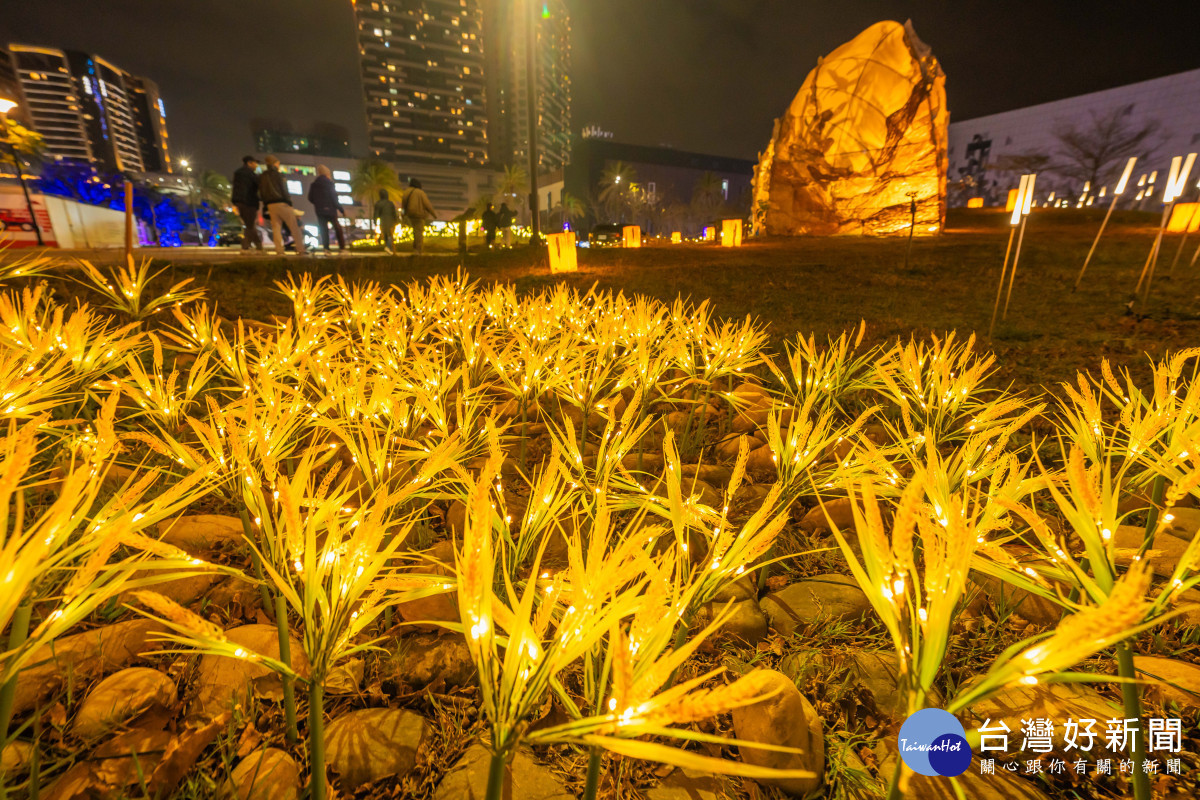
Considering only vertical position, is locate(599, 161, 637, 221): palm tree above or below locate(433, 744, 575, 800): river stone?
above

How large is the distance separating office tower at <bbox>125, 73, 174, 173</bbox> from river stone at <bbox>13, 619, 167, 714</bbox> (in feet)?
497

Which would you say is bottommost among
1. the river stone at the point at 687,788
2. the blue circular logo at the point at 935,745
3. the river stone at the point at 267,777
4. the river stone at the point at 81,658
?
the river stone at the point at 687,788

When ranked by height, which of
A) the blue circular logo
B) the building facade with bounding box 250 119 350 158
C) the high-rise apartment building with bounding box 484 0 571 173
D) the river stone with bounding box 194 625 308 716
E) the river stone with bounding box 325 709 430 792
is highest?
the high-rise apartment building with bounding box 484 0 571 173

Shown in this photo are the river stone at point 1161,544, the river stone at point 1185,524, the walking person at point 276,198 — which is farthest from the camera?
the walking person at point 276,198

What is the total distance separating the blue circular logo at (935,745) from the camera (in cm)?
68

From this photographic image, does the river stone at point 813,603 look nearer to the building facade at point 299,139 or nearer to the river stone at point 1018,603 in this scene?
the river stone at point 1018,603

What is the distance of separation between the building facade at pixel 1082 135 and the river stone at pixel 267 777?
34948 millimetres

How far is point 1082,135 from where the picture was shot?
34906 millimetres

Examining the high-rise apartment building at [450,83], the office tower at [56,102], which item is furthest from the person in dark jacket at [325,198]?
the office tower at [56,102]

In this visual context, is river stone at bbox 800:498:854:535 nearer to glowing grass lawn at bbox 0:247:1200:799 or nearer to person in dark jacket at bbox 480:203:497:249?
glowing grass lawn at bbox 0:247:1200:799

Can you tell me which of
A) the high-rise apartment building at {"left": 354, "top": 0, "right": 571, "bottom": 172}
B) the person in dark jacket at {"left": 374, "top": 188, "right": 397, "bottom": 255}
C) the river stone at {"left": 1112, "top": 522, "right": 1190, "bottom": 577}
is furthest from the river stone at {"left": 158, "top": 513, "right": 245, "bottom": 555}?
the high-rise apartment building at {"left": 354, "top": 0, "right": 571, "bottom": 172}

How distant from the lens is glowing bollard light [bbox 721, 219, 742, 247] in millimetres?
12719

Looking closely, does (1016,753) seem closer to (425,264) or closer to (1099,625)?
(1099,625)

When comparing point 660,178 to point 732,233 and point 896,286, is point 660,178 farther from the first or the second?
point 896,286
